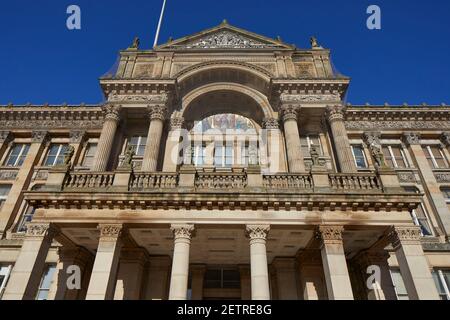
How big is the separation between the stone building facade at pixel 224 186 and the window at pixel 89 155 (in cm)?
32

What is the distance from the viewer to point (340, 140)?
17.0 metres

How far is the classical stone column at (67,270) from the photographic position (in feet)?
43.9

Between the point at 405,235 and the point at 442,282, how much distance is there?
7.07 m

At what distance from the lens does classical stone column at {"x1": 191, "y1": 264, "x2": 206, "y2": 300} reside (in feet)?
48.7

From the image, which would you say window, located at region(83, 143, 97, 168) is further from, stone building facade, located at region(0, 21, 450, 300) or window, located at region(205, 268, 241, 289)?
window, located at region(205, 268, 241, 289)

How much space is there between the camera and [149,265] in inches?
582

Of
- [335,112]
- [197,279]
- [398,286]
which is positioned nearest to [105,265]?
[197,279]

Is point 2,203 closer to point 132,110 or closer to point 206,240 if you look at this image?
point 132,110

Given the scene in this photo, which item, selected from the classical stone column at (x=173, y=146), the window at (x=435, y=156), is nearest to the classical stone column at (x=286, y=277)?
the classical stone column at (x=173, y=146)

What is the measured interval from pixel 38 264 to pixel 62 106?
46.5 ft

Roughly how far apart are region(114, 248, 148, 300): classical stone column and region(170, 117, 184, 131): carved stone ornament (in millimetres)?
8375

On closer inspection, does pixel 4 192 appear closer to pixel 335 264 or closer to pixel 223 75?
pixel 223 75
